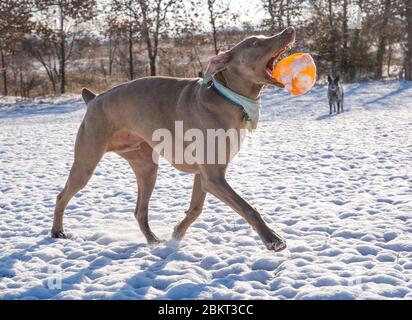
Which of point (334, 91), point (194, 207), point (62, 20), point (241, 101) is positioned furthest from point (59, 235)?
point (62, 20)

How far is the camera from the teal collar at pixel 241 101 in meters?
3.36

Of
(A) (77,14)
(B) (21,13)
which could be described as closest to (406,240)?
(B) (21,13)

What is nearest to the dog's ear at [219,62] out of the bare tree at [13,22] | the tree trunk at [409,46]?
the bare tree at [13,22]

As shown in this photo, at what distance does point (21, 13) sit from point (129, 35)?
5300 mm

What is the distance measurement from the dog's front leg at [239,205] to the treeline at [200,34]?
21.5m

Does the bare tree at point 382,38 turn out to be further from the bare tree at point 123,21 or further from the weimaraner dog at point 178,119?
the weimaraner dog at point 178,119

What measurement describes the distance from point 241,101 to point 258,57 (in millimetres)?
322

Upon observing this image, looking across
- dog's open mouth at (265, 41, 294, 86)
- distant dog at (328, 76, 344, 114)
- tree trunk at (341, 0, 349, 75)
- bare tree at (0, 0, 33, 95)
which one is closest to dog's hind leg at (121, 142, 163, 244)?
dog's open mouth at (265, 41, 294, 86)

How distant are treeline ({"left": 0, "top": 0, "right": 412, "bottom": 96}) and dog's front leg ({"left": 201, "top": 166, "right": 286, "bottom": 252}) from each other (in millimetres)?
21496

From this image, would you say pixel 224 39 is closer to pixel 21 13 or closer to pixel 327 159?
pixel 21 13

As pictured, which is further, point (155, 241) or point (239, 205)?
point (155, 241)

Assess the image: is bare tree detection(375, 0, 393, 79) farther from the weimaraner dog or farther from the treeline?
the weimaraner dog

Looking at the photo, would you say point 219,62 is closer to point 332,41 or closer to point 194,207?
point 194,207

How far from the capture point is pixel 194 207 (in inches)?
159
